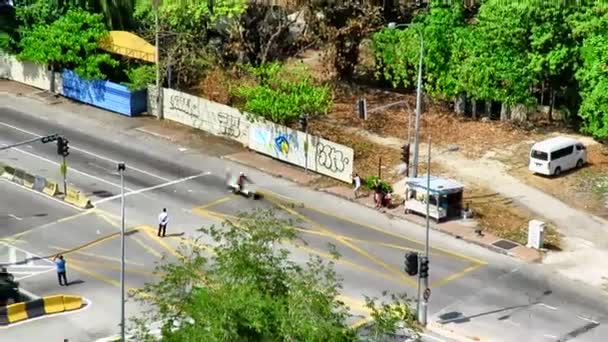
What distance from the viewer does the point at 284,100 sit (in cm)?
6650

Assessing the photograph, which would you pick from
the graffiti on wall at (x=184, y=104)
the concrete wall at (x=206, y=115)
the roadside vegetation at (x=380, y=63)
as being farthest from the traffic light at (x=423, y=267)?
the graffiti on wall at (x=184, y=104)

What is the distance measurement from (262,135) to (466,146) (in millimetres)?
11229

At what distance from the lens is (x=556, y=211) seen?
59781mm

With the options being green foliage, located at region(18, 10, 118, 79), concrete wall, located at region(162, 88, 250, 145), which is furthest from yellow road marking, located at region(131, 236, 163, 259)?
green foliage, located at region(18, 10, 118, 79)

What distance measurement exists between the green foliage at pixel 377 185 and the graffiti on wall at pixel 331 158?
1565 mm

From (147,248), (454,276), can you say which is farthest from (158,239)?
(454,276)

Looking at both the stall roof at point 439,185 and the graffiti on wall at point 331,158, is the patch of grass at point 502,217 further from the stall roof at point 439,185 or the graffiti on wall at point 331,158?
the graffiti on wall at point 331,158

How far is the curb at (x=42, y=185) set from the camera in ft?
197

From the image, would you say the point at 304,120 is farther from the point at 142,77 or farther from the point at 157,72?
the point at 142,77

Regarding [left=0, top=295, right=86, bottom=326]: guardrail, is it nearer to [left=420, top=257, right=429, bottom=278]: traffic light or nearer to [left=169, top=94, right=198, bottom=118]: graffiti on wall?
[left=420, top=257, right=429, bottom=278]: traffic light

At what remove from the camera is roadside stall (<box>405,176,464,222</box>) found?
57.9 m

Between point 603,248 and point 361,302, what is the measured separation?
12.6 meters

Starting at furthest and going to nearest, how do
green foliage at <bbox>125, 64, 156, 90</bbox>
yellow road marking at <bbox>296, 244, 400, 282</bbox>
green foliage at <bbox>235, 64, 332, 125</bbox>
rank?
green foliage at <bbox>125, 64, 156, 90</bbox> < green foliage at <bbox>235, 64, 332, 125</bbox> < yellow road marking at <bbox>296, 244, 400, 282</bbox>

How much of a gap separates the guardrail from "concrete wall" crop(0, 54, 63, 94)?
3148 cm
